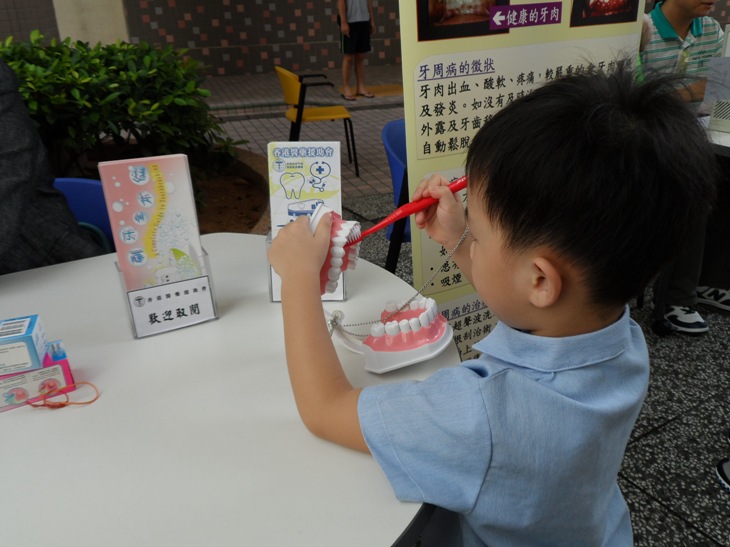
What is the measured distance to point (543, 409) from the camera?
26.3 inches

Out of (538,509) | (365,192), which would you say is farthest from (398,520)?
A: (365,192)

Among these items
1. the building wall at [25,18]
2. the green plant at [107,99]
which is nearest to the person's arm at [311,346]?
the green plant at [107,99]

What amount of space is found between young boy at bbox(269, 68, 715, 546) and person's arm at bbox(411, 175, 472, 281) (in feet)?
1.13

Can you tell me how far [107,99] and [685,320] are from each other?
9.31 feet

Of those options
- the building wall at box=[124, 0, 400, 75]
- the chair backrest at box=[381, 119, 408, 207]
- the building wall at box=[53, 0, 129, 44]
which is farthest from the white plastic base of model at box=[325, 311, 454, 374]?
the building wall at box=[124, 0, 400, 75]

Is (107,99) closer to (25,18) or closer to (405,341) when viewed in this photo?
(405,341)

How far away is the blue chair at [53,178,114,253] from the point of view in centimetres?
177

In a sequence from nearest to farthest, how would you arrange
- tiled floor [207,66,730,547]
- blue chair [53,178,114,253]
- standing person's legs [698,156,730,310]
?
tiled floor [207,66,730,547], blue chair [53,178,114,253], standing person's legs [698,156,730,310]

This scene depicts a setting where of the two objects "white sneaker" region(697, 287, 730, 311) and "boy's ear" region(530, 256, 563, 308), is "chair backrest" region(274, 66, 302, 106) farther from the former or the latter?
"boy's ear" region(530, 256, 563, 308)

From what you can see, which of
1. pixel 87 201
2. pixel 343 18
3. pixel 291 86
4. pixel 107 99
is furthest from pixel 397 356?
pixel 343 18

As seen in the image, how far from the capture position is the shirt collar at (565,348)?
0.71 meters

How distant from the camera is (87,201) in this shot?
70.6 inches

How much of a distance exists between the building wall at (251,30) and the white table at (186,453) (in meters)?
7.87

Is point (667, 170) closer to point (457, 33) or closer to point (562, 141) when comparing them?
point (562, 141)
